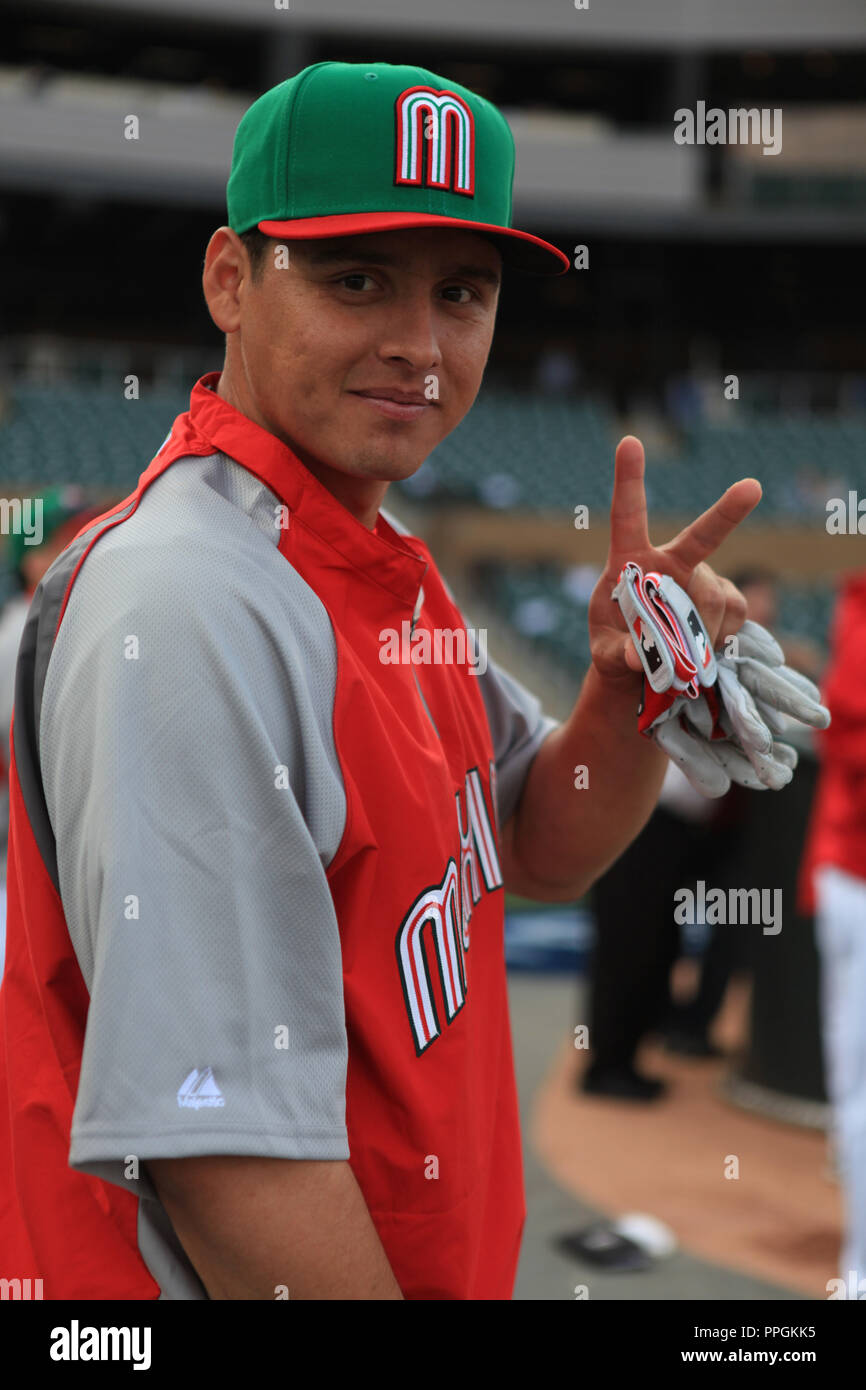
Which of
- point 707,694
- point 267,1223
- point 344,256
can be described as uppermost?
point 344,256

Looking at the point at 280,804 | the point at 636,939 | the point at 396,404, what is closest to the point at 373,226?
the point at 396,404

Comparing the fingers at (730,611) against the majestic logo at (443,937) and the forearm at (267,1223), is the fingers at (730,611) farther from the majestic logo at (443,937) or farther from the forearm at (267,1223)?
the forearm at (267,1223)

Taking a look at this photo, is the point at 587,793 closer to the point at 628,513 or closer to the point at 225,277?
the point at 628,513

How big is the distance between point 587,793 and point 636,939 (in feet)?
10.7

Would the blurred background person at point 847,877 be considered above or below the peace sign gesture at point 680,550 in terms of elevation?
below

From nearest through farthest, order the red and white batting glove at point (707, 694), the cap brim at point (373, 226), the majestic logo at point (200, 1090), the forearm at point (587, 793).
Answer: the majestic logo at point (200, 1090) → the cap brim at point (373, 226) → the red and white batting glove at point (707, 694) → the forearm at point (587, 793)

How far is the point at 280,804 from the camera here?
0.95 metres

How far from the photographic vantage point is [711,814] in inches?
190

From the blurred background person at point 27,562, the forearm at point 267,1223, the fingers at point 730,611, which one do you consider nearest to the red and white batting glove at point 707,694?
the fingers at point 730,611

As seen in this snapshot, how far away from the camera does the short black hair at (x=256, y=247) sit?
109 centimetres

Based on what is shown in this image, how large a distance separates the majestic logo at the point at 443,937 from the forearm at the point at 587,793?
27 centimetres

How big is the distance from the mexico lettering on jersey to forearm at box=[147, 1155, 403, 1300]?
0.06 feet

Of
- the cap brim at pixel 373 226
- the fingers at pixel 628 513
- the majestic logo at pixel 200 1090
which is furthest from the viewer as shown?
the fingers at pixel 628 513
